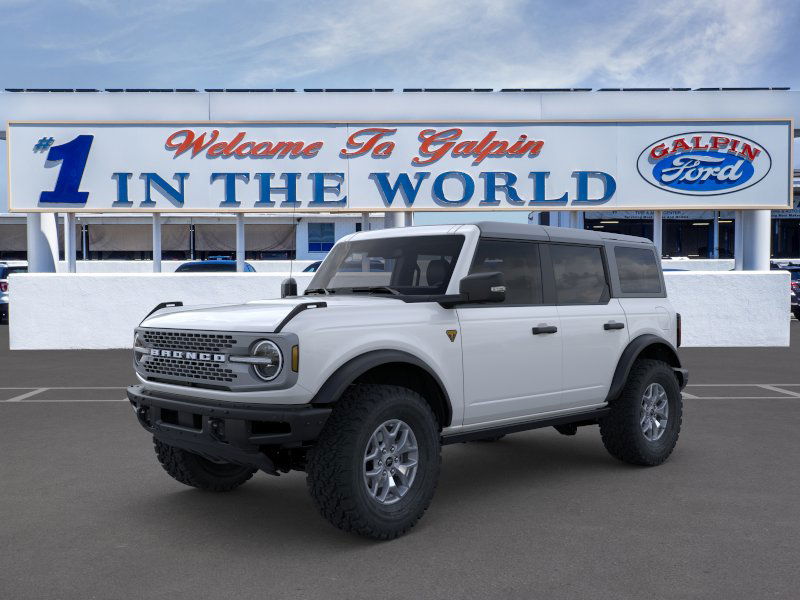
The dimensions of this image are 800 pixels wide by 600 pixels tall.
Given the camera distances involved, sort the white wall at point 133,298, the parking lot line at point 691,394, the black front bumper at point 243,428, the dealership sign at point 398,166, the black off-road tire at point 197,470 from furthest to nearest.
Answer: the dealership sign at point 398,166
the white wall at point 133,298
the parking lot line at point 691,394
the black off-road tire at point 197,470
the black front bumper at point 243,428

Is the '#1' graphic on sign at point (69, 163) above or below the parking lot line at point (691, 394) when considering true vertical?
above

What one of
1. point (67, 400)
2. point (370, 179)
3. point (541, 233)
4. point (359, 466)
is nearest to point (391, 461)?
point (359, 466)

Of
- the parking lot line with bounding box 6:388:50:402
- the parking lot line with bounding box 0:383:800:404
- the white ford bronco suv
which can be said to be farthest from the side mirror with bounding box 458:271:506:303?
the parking lot line with bounding box 6:388:50:402

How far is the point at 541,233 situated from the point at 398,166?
10911mm

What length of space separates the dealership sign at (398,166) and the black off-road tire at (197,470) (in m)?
11.2

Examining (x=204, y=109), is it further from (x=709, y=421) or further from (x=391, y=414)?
(x=391, y=414)

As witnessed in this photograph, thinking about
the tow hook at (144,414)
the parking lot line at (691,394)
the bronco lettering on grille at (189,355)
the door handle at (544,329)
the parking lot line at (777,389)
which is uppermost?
the door handle at (544,329)

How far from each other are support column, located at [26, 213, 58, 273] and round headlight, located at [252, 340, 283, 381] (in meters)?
15.1

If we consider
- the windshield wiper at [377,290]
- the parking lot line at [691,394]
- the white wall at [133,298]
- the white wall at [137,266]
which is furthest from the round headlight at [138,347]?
the white wall at [137,266]

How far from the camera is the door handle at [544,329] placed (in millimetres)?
5594

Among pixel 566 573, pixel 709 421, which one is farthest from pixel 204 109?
pixel 566 573

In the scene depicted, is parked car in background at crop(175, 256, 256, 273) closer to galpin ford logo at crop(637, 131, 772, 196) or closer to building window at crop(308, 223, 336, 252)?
galpin ford logo at crop(637, 131, 772, 196)

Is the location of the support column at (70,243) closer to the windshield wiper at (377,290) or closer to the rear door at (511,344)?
the windshield wiper at (377,290)

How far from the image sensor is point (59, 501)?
5.43 m
